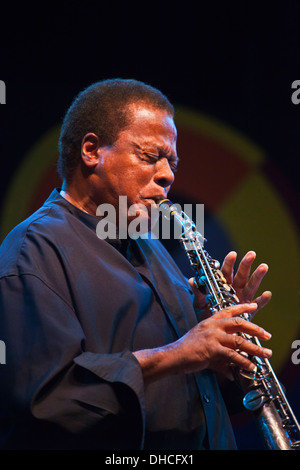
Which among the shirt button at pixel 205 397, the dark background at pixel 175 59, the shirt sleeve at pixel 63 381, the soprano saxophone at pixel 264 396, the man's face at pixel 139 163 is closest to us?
the shirt sleeve at pixel 63 381

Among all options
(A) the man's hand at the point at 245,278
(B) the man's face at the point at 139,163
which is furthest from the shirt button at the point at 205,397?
(B) the man's face at the point at 139,163

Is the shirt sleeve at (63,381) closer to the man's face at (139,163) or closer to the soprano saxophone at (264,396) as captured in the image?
the soprano saxophone at (264,396)

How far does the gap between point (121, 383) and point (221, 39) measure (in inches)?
89.3

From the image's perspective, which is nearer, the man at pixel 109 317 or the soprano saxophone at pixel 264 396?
the man at pixel 109 317

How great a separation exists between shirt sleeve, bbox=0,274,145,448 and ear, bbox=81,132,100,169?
0.68m

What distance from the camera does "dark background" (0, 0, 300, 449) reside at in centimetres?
249

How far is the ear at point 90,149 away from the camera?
1.82m

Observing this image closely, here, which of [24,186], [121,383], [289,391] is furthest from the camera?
[289,391]

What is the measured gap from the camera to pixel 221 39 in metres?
2.83

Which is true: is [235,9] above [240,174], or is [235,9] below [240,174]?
above

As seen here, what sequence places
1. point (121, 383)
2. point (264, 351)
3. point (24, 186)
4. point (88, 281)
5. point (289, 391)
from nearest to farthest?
1. point (121, 383)
2. point (264, 351)
3. point (88, 281)
4. point (24, 186)
5. point (289, 391)

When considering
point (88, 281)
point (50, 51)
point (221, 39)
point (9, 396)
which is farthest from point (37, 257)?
point (221, 39)

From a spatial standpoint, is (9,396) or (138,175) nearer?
(9,396)

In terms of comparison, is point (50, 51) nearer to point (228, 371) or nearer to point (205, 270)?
point (205, 270)
